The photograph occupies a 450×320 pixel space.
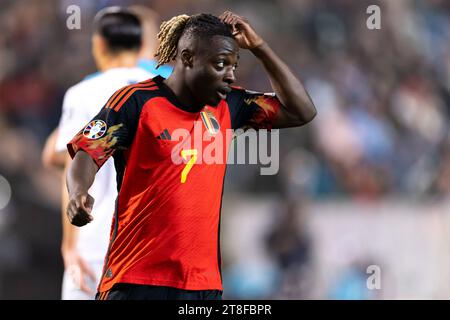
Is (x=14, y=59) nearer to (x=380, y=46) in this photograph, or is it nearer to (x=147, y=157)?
(x=380, y=46)

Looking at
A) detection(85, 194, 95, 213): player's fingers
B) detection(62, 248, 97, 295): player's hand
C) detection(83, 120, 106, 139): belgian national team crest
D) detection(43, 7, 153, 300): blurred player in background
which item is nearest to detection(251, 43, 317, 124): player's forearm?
detection(83, 120, 106, 139): belgian national team crest

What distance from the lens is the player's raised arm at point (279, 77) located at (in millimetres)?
4516

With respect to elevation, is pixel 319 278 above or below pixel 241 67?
below

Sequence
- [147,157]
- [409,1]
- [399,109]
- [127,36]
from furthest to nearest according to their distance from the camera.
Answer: [409,1]
[399,109]
[127,36]
[147,157]

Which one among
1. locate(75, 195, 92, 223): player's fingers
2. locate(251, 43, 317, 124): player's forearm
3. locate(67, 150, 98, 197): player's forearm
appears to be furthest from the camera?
locate(251, 43, 317, 124): player's forearm

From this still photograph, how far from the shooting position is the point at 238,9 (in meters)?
11.8

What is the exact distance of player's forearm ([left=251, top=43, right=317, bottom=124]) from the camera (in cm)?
458

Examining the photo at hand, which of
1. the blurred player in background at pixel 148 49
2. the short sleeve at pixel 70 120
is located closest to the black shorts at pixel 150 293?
the short sleeve at pixel 70 120

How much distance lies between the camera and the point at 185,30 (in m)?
4.51

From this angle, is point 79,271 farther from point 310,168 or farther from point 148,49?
point 310,168

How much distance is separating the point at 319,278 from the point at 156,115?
6.01 m

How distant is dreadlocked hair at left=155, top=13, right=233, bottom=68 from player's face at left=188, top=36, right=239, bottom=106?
4cm

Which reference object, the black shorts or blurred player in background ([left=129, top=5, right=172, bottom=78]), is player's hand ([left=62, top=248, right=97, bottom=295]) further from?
the black shorts

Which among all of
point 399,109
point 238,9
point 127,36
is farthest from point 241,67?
point 127,36
